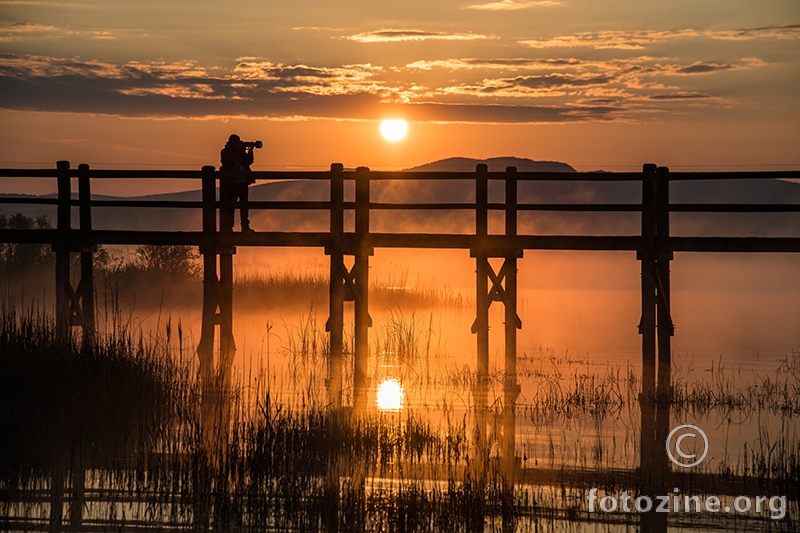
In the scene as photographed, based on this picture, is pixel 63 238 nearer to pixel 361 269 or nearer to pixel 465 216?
pixel 361 269

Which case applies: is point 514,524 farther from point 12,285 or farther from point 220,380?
point 12,285

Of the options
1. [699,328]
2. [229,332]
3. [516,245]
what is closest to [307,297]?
[699,328]

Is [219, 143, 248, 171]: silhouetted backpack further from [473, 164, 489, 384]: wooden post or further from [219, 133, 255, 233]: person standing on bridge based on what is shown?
[473, 164, 489, 384]: wooden post

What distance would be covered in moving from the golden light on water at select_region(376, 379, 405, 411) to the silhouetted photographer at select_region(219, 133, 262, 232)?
4355 millimetres

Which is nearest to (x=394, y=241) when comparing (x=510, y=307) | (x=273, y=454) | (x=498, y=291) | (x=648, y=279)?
(x=498, y=291)

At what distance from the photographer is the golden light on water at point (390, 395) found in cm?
1605

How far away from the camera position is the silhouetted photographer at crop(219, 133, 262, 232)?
20797mm

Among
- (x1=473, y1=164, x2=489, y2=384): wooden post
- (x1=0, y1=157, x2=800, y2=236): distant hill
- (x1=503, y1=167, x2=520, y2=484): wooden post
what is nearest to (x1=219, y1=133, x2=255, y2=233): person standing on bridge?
(x1=473, y1=164, x2=489, y2=384): wooden post

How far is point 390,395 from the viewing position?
17250 millimetres

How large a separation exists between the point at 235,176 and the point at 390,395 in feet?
18.6

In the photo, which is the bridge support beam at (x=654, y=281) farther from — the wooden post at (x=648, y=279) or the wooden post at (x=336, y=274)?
the wooden post at (x=336, y=274)

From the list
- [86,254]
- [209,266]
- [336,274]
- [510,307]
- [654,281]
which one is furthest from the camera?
[86,254]

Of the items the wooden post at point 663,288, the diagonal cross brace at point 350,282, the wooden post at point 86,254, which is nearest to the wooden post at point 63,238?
the wooden post at point 86,254

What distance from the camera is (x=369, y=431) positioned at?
13.2 metres
